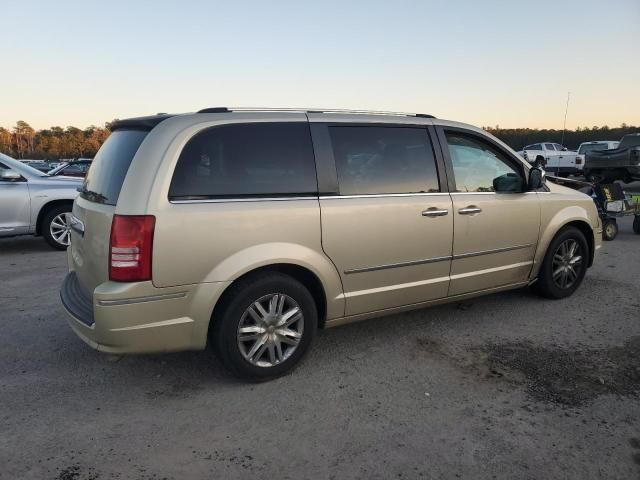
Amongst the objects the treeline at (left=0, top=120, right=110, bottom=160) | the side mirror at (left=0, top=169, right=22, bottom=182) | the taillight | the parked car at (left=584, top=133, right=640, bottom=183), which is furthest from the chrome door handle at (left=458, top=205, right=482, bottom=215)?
the treeline at (left=0, top=120, right=110, bottom=160)

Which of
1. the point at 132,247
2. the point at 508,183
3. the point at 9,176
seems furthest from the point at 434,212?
the point at 9,176

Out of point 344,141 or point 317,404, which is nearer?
point 317,404

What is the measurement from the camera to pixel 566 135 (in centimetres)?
4541

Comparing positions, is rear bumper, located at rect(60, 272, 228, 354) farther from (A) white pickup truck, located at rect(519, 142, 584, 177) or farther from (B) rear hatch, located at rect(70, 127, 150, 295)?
(A) white pickup truck, located at rect(519, 142, 584, 177)

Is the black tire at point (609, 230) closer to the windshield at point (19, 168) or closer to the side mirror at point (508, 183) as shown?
the side mirror at point (508, 183)

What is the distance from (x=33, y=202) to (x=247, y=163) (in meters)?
6.03

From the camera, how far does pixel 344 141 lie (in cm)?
373

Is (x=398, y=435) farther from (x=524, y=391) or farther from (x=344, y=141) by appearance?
(x=344, y=141)

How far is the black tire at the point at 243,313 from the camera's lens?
10.6 feet

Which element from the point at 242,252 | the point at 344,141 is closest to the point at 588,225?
the point at 344,141

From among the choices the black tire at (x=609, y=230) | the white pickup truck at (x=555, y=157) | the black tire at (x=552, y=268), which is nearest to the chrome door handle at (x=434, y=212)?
the black tire at (x=552, y=268)

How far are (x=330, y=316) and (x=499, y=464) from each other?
1530 millimetres

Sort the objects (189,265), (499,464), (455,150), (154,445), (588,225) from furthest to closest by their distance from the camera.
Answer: (588,225) → (455,150) → (189,265) → (154,445) → (499,464)

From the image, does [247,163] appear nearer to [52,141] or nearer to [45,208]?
[45,208]
